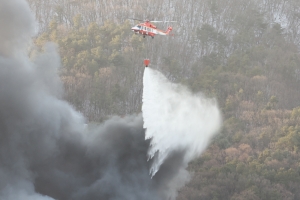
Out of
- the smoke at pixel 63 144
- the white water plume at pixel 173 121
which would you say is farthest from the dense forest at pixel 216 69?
the smoke at pixel 63 144

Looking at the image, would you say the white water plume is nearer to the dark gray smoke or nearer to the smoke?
the smoke

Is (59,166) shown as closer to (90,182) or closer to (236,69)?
(90,182)

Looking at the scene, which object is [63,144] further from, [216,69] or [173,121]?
[216,69]

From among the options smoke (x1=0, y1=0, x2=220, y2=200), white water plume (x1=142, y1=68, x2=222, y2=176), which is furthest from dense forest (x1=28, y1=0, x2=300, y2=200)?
smoke (x1=0, y1=0, x2=220, y2=200)

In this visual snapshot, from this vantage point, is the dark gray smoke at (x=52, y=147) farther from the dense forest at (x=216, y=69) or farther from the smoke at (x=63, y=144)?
the dense forest at (x=216, y=69)

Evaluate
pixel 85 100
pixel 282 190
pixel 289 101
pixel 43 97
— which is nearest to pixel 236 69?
pixel 289 101

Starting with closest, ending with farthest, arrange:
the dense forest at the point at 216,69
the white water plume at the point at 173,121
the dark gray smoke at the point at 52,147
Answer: the dark gray smoke at the point at 52,147
the white water plume at the point at 173,121
the dense forest at the point at 216,69

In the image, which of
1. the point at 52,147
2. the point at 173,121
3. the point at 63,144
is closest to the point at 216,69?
the point at 173,121
